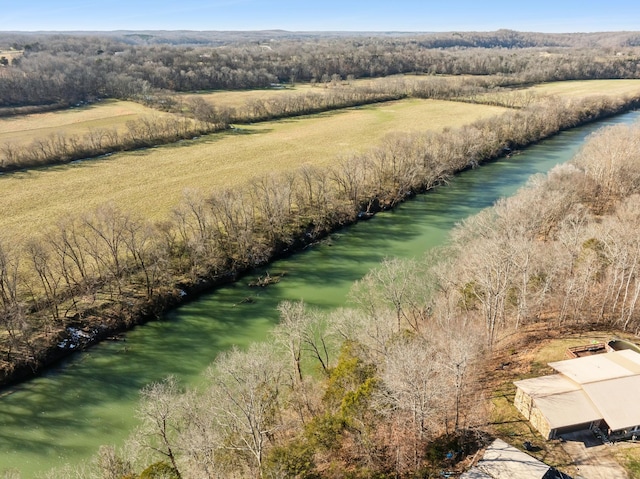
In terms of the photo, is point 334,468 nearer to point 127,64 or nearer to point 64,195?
point 64,195

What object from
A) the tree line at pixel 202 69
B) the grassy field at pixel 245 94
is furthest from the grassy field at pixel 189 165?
the tree line at pixel 202 69

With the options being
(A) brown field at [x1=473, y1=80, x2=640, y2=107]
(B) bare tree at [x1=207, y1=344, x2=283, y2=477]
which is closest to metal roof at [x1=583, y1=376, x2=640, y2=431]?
(B) bare tree at [x1=207, y1=344, x2=283, y2=477]

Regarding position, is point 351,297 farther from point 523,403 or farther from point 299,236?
point 523,403

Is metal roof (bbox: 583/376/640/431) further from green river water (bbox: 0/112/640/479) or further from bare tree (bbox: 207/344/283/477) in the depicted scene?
green river water (bbox: 0/112/640/479)

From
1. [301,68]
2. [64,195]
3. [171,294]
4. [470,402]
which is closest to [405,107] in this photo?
[301,68]

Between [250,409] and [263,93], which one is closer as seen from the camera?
[250,409]

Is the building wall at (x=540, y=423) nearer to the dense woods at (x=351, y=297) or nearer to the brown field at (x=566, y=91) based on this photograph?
the dense woods at (x=351, y=297)

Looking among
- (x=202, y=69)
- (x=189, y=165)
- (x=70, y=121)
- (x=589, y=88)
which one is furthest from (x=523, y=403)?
(x=589, y=88)
